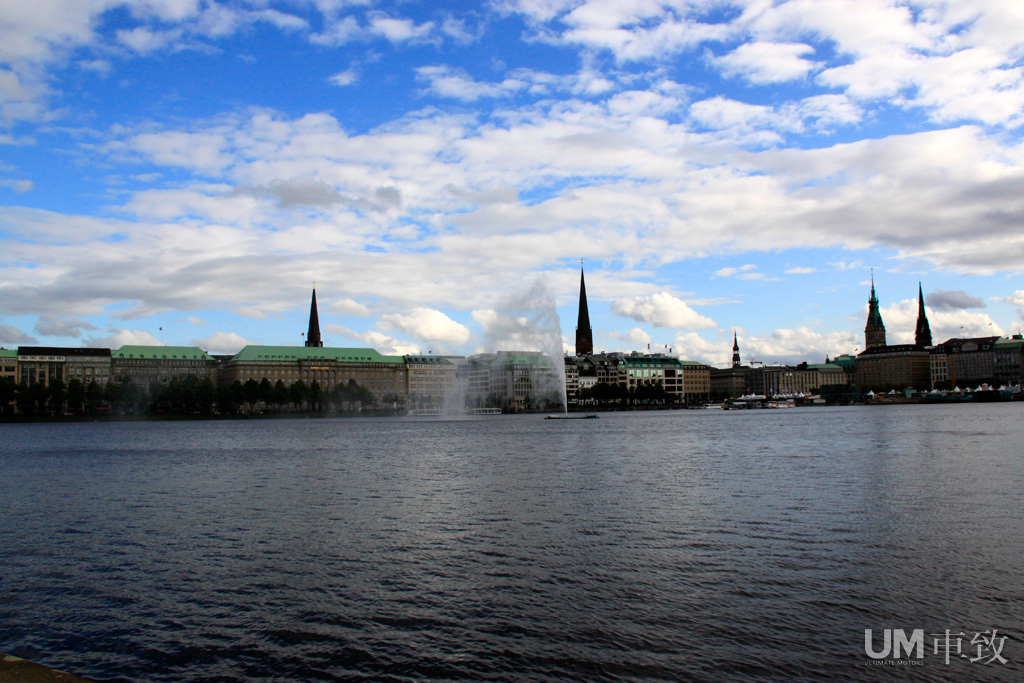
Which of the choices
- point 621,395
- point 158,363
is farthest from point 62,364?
point 621,395

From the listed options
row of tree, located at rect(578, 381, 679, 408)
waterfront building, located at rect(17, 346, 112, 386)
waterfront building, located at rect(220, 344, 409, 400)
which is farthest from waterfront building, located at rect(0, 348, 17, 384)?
row of tree, located at rect(578, 381, 679, 408)

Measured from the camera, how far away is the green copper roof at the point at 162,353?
562ft

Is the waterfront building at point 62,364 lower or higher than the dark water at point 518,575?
higher

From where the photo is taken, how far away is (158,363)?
568 feet

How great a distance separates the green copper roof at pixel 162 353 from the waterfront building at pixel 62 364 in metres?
5.56

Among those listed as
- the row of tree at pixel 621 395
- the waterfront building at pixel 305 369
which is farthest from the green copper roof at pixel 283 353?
the row of tree at pixel 621 395

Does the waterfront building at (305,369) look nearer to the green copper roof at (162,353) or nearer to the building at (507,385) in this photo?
the green copper roof at (162,353)

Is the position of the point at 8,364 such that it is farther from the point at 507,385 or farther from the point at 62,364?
the point at 507,385

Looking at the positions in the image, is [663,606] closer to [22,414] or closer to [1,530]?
[1,530]

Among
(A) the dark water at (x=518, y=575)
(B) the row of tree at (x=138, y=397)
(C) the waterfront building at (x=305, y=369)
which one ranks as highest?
(C) the waterfront building at (x=305, y=369)

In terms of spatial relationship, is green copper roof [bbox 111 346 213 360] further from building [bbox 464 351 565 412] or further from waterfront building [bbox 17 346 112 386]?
building [bbox 464 351 565 412]

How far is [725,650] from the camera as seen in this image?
436 inches

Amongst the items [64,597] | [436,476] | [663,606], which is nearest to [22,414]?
[436,476]

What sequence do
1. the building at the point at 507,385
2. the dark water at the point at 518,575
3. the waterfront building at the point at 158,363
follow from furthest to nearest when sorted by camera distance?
the waterfront building at the point at 158,363 < the building at the point at 507,385 < the dark water at the point at 518,575
